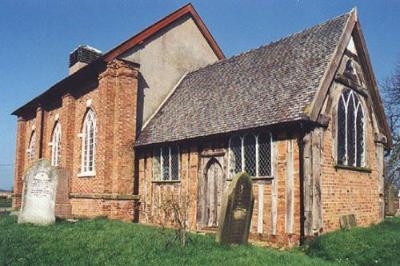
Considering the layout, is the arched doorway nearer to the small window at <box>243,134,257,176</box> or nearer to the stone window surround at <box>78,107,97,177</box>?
the small window at <box>243,134,257,176</box>

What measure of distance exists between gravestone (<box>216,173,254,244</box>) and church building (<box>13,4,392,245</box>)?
161 cm

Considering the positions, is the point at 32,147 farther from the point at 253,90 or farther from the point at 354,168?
the point at 354,168

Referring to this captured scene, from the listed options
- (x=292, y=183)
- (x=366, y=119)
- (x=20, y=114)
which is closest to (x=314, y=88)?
(x=292, y=183)

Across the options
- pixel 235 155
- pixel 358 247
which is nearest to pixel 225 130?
pixel 235 155

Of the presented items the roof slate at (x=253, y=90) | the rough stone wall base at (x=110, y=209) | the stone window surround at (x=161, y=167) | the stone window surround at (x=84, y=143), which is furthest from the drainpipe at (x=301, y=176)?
the stone window surround at (x=84, y=143)

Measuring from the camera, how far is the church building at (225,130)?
11.9 metres

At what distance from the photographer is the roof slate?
12.6 m

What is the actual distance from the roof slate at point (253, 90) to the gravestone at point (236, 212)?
7.85 ft

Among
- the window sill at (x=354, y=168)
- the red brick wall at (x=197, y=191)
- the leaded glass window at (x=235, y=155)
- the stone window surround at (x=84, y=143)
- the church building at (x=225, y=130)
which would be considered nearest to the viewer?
the red brick wall at (x=197, y=191)

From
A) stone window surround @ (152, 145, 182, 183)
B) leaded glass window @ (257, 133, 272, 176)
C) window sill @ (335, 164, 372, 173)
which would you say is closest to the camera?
leaded glass window @ (257, 133, 272, 176)

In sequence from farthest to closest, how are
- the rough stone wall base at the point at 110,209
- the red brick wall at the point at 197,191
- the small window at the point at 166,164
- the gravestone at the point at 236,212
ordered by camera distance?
the rough stone wall base at the point at 110,209 < the small window at the point at 166,164 < the red brick wall at the point at 197,191 < the gravestone at the point at 236,212

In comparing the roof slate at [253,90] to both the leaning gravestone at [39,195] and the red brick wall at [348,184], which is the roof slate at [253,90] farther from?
the leaning gravestone at [39,195]

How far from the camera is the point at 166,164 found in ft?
53.4

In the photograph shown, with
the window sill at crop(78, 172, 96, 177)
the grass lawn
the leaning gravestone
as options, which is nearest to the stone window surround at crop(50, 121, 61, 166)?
the window sill at crop(78, 172, 96, 177)
